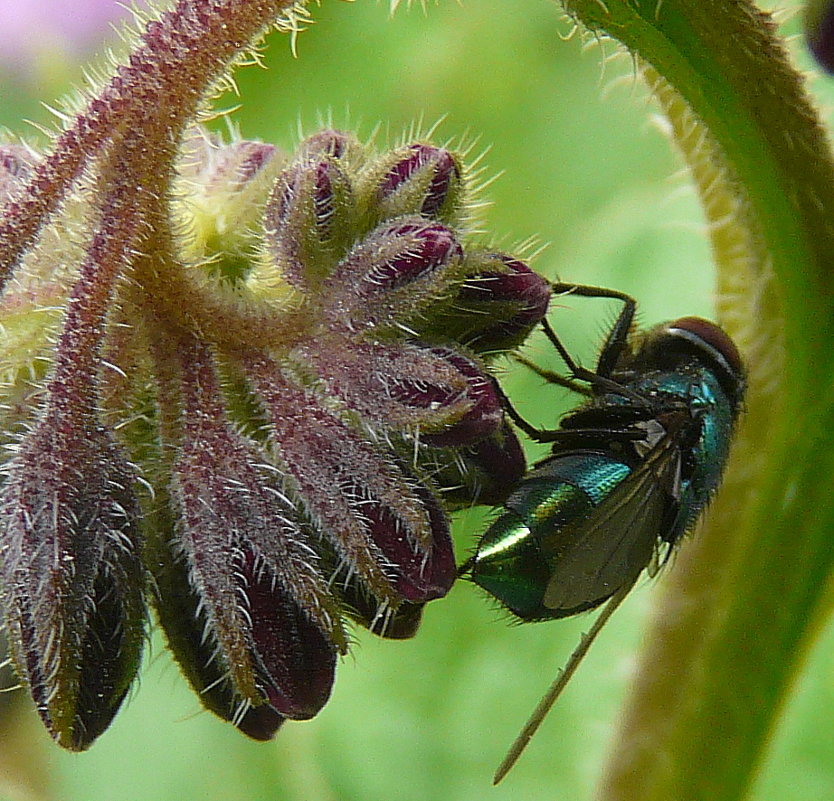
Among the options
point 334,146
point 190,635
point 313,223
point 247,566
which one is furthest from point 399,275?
point 190,635

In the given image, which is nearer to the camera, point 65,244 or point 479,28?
point 65,244

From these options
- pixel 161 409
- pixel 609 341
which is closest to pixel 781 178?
pixel 609 341

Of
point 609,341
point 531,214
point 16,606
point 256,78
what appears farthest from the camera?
point 256,78

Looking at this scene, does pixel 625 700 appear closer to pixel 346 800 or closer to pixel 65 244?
pixel 346 800

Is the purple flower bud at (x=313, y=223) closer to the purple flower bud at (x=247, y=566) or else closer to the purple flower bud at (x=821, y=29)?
the purple flower bud at (x=247, y=566)

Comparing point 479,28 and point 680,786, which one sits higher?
point 479,28

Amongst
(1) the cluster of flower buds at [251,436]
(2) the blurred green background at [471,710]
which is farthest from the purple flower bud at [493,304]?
(2) the blurred green background at [471,710]

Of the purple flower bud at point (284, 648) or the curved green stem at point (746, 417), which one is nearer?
the purple flower bud at point (284, 648)

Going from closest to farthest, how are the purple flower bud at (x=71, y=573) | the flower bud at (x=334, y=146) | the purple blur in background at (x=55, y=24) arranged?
the purple flower bud at (x=71, y=573) → the flower bud at (x=334, y=146) → the purple blur in background at (x=55, y=24)
